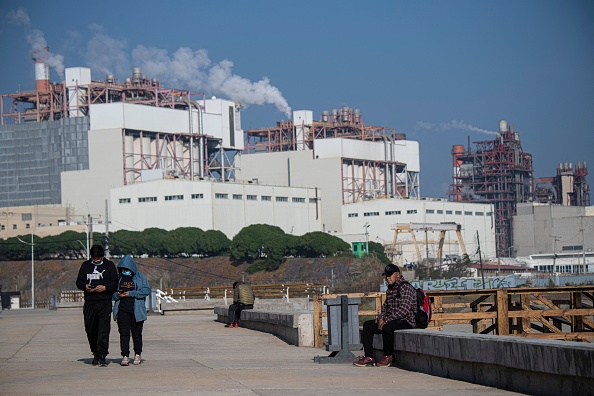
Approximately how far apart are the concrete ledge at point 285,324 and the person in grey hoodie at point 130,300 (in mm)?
5580

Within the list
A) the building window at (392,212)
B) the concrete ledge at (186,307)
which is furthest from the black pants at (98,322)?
the building window at (392,212)

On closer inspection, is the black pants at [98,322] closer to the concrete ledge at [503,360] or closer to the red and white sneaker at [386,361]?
the red and white sneaker at [386,361]

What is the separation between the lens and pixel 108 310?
16.1 m

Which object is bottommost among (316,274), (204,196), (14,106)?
(316,274)

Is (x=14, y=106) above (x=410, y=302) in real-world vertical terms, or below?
above

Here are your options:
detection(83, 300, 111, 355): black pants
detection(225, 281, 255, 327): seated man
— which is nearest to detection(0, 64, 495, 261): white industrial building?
detection(225, 281, 255, 327): seated man

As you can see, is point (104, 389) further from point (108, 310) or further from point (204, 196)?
point (204, 196)

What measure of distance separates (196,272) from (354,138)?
65.8m

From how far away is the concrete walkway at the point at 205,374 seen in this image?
11.7 meters

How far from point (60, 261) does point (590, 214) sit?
10328 centimetres

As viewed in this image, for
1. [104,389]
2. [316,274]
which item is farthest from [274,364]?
[316,274]

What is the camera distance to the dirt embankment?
117625 mm

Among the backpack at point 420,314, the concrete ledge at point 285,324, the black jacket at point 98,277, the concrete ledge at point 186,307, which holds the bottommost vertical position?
the concrete ledge at point 186,307

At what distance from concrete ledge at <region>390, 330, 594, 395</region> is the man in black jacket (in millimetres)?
4289
